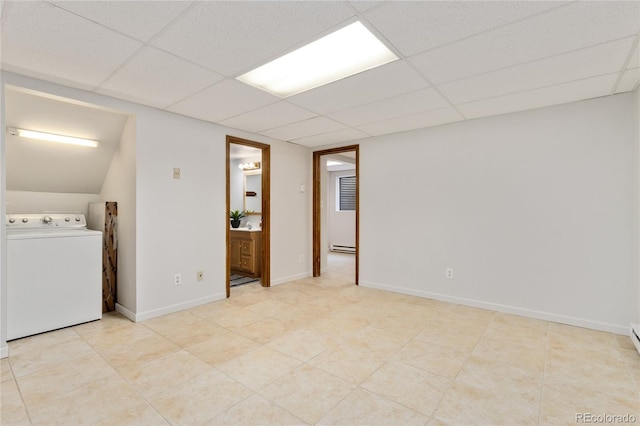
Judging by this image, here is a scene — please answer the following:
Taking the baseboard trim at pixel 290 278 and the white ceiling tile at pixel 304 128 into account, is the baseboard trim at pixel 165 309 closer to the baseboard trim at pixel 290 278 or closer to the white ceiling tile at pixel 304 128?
the baseboard trim at pixel 290 278

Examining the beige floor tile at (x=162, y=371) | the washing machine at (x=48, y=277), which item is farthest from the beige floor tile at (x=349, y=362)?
the washing machine at (x=48, y=277)

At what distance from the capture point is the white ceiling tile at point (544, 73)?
204cm

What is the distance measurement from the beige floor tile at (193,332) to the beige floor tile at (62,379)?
0.53 meters

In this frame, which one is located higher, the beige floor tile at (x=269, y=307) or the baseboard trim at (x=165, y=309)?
the baseboard trim at (x=165, y=309)

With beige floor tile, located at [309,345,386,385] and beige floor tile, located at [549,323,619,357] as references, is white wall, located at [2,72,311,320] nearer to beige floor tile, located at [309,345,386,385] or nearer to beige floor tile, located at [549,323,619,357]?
beige floor tile, located at [309,345,386,385]

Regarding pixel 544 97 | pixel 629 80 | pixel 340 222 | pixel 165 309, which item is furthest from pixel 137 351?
pixel 340 222

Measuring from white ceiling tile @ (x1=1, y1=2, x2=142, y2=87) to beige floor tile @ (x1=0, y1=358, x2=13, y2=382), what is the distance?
2167 millimetres

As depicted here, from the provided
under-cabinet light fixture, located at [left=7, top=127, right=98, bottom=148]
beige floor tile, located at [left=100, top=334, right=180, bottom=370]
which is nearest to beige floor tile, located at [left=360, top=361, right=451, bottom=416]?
beige floor tile, located at [left=100, top=334, right=180, bottom=370]

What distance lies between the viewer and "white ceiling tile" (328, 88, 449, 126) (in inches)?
111

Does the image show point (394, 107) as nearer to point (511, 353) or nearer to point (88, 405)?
point (511, 353)

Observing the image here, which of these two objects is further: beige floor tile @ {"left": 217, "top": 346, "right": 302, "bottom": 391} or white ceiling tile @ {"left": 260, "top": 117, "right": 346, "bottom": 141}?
white ceiling tile @ {"left": 260, "top": 117, "right": 346, "bottom": 141}

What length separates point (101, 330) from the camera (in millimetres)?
2859

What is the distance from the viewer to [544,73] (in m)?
2.33

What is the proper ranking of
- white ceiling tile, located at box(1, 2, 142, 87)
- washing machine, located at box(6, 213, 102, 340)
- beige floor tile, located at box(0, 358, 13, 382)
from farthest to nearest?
washing machine, located at box(6, 213, 102, 340) → beige floor tile, located at box(0, 358, 13, 382) → white ceiling tile, located at box(1, 2, 142, 87)
